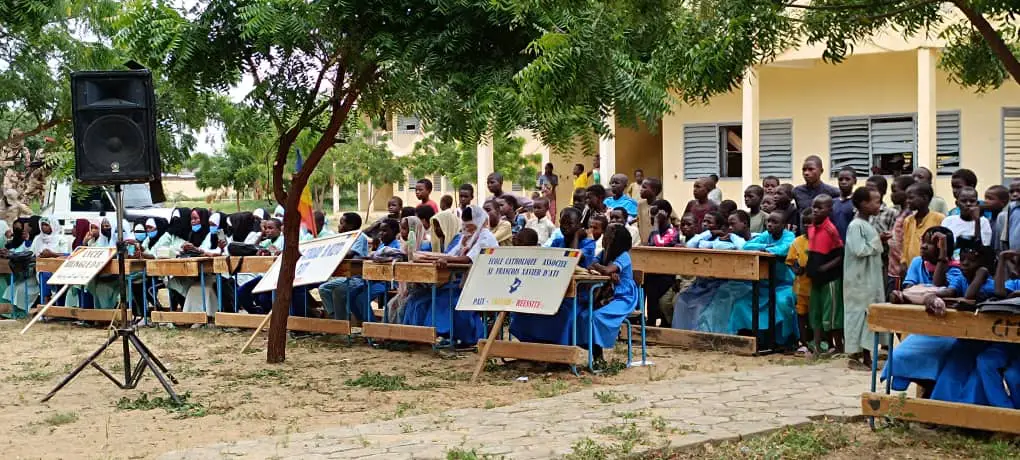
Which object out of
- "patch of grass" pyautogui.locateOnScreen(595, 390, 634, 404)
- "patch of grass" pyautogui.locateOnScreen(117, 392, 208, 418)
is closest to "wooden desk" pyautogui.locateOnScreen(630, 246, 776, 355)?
"patch of grass" pyautogui.locateOnScreen(595, 390, 634, 404)

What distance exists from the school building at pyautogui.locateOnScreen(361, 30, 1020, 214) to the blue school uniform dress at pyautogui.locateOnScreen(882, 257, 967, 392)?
37.9 feet

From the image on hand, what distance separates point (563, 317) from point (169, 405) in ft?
11.7

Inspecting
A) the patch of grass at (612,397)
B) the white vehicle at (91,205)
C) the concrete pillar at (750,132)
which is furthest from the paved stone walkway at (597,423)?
the white vehicle at (91,205)

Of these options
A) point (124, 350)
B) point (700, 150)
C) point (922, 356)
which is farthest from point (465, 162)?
point (922, 356)

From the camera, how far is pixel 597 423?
28.3 feet

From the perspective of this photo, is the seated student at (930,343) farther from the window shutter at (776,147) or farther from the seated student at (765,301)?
the window shutter at (776,147)

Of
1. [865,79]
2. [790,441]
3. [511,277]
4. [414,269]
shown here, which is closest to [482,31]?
[511,277]

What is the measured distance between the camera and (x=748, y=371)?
11.0m

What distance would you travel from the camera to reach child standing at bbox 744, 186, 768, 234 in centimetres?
1323

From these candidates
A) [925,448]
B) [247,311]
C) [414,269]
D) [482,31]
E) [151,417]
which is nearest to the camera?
[925,448]

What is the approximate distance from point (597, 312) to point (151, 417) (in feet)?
13.2

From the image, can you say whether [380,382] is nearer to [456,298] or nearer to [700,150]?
[456,298]

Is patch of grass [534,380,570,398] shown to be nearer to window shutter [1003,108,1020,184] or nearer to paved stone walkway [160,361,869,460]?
paved stone walkway [160,361,869,460]

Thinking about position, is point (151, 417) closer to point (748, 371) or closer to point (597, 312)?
point (597, 312)
